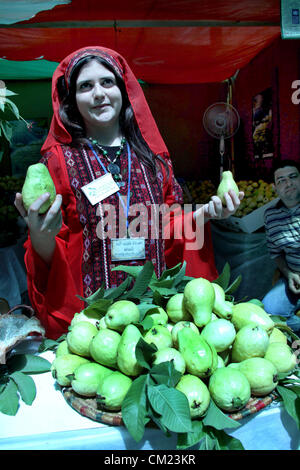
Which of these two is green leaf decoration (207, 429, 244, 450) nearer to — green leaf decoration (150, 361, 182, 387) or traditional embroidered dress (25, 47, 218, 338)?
green leaf decoration (150, 361, 182, 387)

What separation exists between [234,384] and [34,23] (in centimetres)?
268

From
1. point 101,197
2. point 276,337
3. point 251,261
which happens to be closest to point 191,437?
point 276,337

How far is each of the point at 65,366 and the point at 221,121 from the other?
3.33m

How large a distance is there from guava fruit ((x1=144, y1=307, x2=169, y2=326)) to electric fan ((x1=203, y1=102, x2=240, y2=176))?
306cm

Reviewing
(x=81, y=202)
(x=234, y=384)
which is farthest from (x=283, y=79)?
(x=234, y=384)

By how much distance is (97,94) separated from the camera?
1469 mm

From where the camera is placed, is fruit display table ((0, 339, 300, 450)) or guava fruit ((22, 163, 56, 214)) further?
guava fruit ((22, 163, 56, 214))

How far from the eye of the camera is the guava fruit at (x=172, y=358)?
851mm

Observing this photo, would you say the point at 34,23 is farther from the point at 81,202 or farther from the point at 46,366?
the point at 46,366

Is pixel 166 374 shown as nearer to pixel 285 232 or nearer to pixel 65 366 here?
pixel 65 366

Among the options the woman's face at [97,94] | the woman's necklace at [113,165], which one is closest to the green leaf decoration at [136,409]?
the woman's necklace at [113,165]

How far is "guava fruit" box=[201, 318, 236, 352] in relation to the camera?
93cm

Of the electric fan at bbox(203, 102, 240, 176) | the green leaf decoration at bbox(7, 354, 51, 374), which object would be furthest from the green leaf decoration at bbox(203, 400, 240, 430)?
the electric fan at bbox(203, 102, 240, 176)

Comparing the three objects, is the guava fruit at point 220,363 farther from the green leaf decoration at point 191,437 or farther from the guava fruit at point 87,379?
the guava fruit at point 87,379
